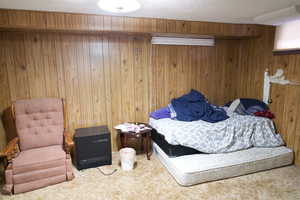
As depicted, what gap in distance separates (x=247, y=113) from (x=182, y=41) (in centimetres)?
166

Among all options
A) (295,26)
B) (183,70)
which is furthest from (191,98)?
(295,26)

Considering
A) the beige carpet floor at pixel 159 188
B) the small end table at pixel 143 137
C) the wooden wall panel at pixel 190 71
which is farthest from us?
the wooden wall panel at pixel 190 71

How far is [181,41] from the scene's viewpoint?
10.9 feet

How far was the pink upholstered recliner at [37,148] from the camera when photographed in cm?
218

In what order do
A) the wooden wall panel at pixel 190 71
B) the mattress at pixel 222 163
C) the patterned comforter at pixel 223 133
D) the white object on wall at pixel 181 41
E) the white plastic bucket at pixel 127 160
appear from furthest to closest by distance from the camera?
the wooden wall panel at pixel 190 71 < the white object on wall at pixel 181 41 < the white plastic bucket at pixel 127 160 < the patterned comforter at pixel 223 133 < the mattress at pixel 222 163

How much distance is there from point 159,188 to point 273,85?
2.42m

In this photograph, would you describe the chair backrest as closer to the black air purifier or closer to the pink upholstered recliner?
the pink upholstered recliner

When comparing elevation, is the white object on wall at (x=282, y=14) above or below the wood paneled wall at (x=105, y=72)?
above

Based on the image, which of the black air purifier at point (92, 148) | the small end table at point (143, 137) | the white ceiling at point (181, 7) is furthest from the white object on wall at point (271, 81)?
the black air purifier at point (92, 148)

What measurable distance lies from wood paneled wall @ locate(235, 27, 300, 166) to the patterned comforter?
199 millimetres

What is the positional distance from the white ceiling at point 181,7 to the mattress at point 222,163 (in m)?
1.89

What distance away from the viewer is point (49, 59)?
2773 millimetres

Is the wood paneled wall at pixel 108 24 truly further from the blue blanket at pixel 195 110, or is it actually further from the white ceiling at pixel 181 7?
the blue blanket at pixel 195 110

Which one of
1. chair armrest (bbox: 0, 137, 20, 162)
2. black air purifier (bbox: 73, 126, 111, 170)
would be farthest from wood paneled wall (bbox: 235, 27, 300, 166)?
chair armrest (bbox: 0, 137, 20, 162)
